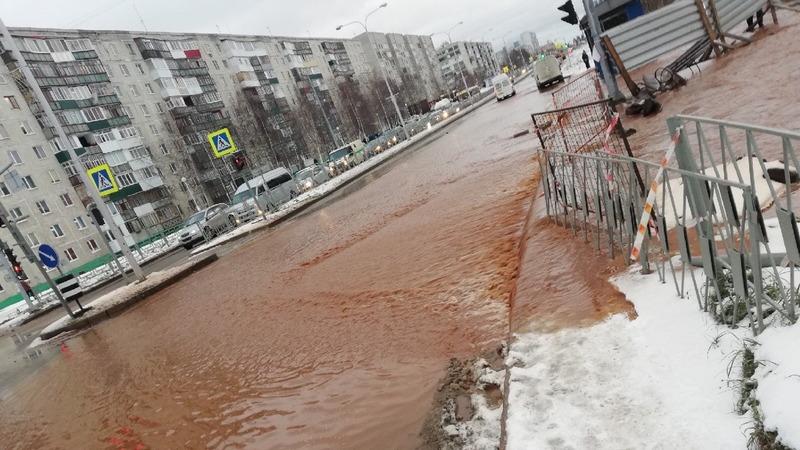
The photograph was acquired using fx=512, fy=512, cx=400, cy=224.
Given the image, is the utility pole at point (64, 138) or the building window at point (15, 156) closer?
the utility pole at point (64, 138)

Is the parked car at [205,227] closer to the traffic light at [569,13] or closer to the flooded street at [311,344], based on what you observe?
the flooded street at [311,344]

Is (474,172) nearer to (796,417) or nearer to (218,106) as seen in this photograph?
(796,417)

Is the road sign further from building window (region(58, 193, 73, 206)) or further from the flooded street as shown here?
building window (region(58, 193, 73, 206))

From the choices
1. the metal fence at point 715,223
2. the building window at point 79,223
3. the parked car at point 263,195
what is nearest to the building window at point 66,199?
the building window at point 79,223

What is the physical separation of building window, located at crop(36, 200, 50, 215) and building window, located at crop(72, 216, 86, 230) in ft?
7.06

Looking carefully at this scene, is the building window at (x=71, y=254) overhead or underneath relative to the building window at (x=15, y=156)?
underneath

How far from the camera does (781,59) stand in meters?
11.1

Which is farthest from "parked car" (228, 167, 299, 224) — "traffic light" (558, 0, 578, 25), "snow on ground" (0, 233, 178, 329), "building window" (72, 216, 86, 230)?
"building window" (72, 216, 86, 230)

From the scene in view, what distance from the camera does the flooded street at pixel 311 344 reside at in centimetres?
530

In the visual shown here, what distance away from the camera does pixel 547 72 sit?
40500 mm

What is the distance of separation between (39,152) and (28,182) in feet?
10.6

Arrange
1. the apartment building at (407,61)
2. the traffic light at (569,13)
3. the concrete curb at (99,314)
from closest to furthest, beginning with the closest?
1. the concrete curb at (99,314)
2. the traffic light at (569,13)
3. the apartment building at (407,61)

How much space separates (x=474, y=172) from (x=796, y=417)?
44.7 ft

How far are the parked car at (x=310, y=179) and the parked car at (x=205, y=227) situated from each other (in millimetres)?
5468
